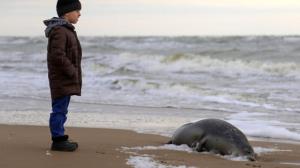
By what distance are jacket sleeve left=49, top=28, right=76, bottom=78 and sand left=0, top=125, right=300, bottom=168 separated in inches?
31.2

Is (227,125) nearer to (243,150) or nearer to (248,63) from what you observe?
(243,150)

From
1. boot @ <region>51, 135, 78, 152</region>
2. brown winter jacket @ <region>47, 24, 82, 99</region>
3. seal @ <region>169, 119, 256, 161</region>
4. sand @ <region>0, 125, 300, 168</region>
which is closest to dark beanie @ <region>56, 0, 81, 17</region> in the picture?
brown winter jacket @ <region>47, 24, 82, 99</region>

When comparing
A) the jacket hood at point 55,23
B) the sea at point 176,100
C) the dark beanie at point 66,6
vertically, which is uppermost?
the dark beanie at point 66,6

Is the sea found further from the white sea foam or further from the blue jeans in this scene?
the blue jeans

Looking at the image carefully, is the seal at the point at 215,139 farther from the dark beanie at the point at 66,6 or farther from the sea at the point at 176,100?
the dark beanie at the point at 66,6

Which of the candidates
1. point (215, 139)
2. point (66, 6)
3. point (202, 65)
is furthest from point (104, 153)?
point (202, 65)

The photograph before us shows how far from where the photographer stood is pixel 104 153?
5.43 meters

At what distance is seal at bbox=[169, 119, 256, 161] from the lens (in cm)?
588

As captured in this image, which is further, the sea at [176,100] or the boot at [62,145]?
the sea at [176,100]

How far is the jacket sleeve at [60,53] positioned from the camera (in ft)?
17.0

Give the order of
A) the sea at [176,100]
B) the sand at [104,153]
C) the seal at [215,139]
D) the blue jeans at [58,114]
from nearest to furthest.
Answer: the sand at [104,153] → the blue jeans at [58,114] → the seal at [215,139] → the sea at [176,100]

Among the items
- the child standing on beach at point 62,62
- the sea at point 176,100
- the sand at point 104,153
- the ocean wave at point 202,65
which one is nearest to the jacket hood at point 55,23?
the child standing on beach at point 62,62

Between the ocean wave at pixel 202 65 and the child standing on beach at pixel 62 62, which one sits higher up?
the child standing on beach at pixel 62 62

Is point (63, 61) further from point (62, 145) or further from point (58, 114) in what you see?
point (62, 145)
